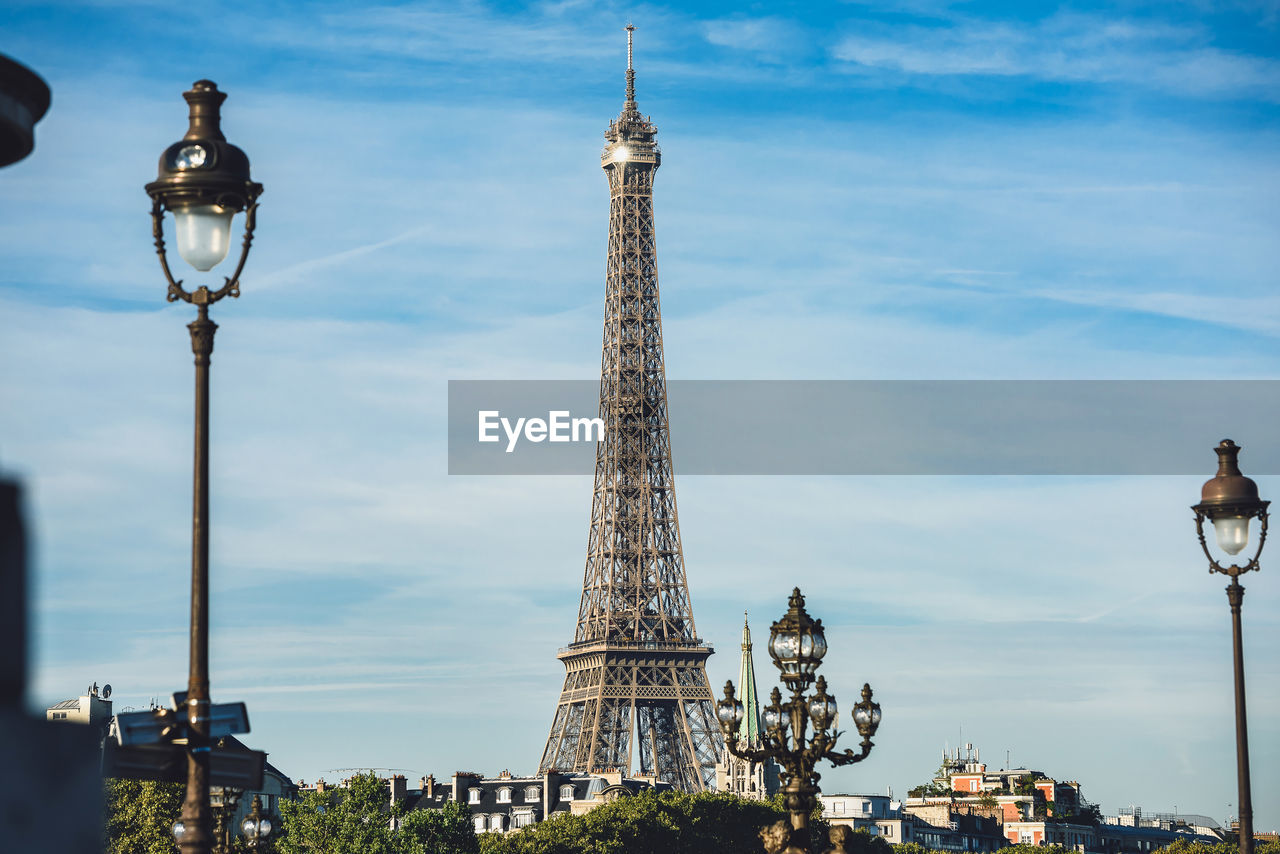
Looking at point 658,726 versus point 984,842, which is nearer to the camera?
point 658,726

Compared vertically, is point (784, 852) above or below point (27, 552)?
below

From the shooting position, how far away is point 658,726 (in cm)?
14038

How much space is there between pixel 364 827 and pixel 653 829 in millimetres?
25676

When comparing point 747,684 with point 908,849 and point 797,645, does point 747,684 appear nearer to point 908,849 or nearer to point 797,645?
point 908,849

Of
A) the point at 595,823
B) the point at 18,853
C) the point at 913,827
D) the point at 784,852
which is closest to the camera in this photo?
the point at 18,853

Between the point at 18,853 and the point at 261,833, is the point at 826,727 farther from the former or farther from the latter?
the point at 18,853

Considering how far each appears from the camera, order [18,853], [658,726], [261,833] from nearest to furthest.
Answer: [18,853]
[261,833]
[658,726]

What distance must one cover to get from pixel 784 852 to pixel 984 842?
567ft

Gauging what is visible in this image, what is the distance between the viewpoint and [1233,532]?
22891 mm

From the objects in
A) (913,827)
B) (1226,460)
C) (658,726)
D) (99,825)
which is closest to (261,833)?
(1226,460)

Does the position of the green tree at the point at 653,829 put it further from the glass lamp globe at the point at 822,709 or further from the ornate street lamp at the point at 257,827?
the glass lamp globe at the point at 822,709

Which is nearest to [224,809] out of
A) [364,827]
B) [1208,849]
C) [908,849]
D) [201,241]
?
[201,241]

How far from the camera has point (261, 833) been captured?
35938 mm

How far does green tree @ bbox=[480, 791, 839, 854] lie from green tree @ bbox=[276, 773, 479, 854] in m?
8.14
